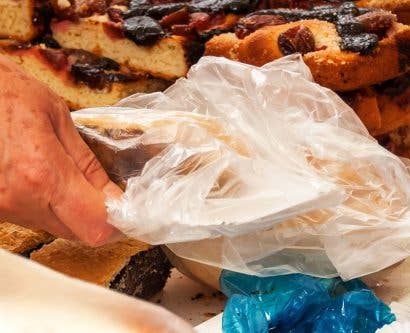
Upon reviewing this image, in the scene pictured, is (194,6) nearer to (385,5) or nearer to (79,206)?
(385,5)

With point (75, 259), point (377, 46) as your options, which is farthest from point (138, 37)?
point (75, 259)

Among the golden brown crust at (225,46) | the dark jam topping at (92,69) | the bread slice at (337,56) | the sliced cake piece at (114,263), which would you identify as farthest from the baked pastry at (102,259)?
the dark jam topping at (92,69)

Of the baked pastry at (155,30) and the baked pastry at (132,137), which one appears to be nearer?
the baked pastry at (132,137)

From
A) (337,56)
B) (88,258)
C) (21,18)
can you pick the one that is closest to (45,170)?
(88,258)

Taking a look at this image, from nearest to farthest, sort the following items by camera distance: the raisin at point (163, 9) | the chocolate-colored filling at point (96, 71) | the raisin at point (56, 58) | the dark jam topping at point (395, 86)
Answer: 1. the dark jam topping at point (395, 86)
2. the raisin at point (163, 9)
3. the chocolate-colored filling at point (96, 71)
4. the raisin at point (56, 58)

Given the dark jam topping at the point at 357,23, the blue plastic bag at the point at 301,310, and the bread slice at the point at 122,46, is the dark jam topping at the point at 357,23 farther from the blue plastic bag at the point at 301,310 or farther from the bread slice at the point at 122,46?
the blue plastic bag at the point at 301,310

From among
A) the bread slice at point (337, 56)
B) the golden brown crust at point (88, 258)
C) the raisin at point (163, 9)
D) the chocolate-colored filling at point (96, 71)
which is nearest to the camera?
the golden brown crust at point (88, 258)
